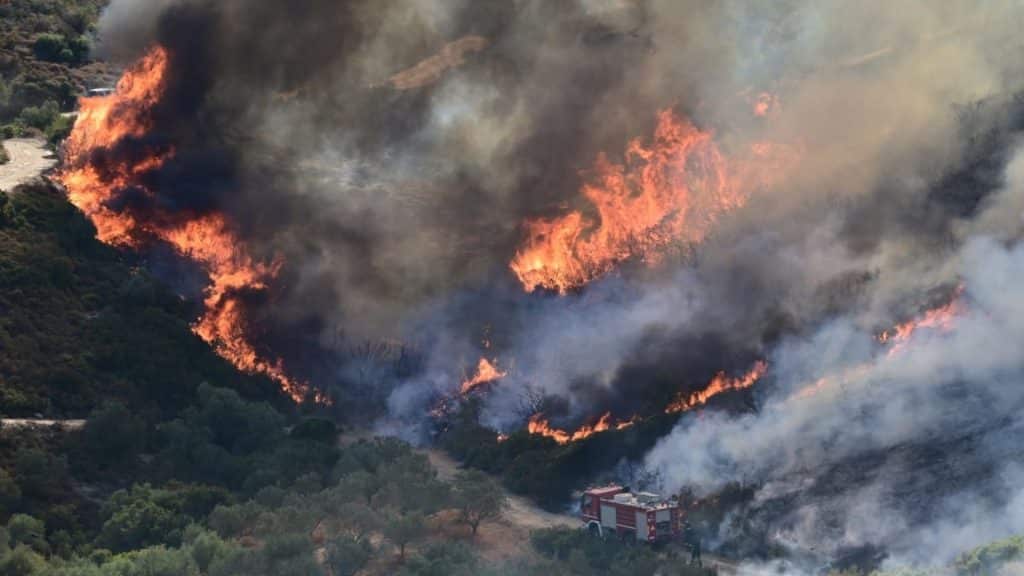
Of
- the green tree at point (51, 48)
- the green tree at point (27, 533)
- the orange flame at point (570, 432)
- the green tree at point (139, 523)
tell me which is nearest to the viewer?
the green tree at point (27, 533)

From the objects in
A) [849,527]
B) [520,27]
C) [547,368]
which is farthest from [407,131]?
[849,527]

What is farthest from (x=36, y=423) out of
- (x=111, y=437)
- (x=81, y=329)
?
(x=81, y=329)

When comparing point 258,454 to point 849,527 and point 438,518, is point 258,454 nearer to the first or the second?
point 438,518

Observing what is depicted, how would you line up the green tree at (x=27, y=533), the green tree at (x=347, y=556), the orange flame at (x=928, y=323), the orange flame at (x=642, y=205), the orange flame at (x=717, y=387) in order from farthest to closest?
the orange flame at (x=642, y=205), the orange flame at (x=717, y=387), the orange flame at (x=928, y=323), the green tree at (x=27, y=533), the green tree at (x=347, y=556)

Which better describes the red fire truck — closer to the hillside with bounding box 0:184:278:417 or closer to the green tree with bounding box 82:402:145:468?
the green tree with bounding box 82:402:145:468

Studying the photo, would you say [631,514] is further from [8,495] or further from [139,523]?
[8,495]

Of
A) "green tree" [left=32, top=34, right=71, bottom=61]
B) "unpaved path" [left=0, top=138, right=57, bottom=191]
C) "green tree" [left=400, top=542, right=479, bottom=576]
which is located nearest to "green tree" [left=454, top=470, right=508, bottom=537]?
"green tree" [left=400, top=542, right=479, bottom=576]

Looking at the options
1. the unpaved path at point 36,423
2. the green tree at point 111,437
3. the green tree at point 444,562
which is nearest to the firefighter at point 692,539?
the green tree at point 444,562

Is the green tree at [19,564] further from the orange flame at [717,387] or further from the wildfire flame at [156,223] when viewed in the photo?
the orange flame at [717,387]
